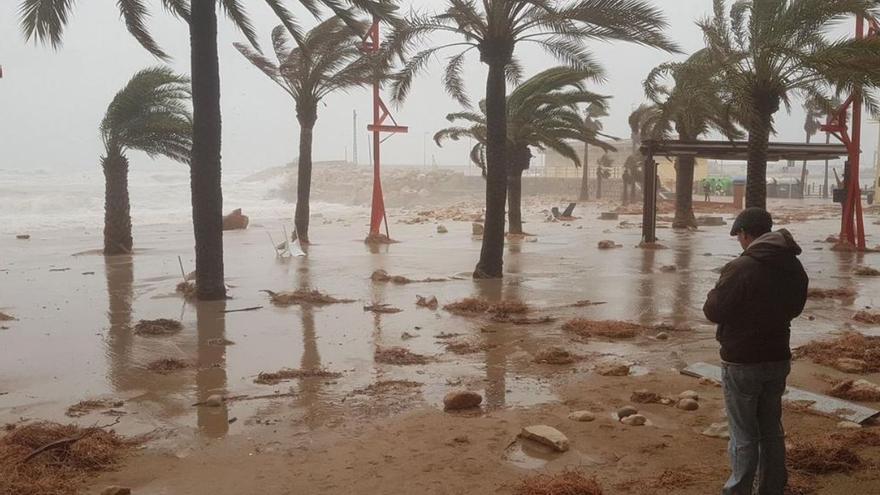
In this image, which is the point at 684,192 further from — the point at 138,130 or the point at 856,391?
the point at 856,391

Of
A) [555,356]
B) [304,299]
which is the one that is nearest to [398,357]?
[555,356]

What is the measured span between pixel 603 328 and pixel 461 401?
3.04 metres

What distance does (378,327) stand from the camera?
8430mm

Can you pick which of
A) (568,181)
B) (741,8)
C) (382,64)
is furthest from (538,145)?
(568,181)

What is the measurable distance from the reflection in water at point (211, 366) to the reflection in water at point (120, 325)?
1.95 feet

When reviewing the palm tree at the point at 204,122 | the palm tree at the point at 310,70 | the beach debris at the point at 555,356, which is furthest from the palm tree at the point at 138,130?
the beach debris at the point at 555,356

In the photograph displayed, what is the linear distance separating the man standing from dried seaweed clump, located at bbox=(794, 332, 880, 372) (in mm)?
3279

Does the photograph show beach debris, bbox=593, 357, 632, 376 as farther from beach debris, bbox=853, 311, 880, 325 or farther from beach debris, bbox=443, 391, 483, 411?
beach debris, bbox=853, 311, 880, 325

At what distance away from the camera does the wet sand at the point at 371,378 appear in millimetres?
4242

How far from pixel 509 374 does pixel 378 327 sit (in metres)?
2.48

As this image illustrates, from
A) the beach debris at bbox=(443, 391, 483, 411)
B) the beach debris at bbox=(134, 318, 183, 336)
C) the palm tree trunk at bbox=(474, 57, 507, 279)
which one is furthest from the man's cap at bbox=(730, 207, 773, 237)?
the palm tree trunk at bbox=(474, 57, 507, 279)

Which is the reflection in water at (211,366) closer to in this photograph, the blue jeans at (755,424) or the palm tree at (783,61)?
the blue jeans at (755,424)

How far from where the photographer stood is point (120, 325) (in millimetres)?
8680

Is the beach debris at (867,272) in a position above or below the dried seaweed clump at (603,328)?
above
